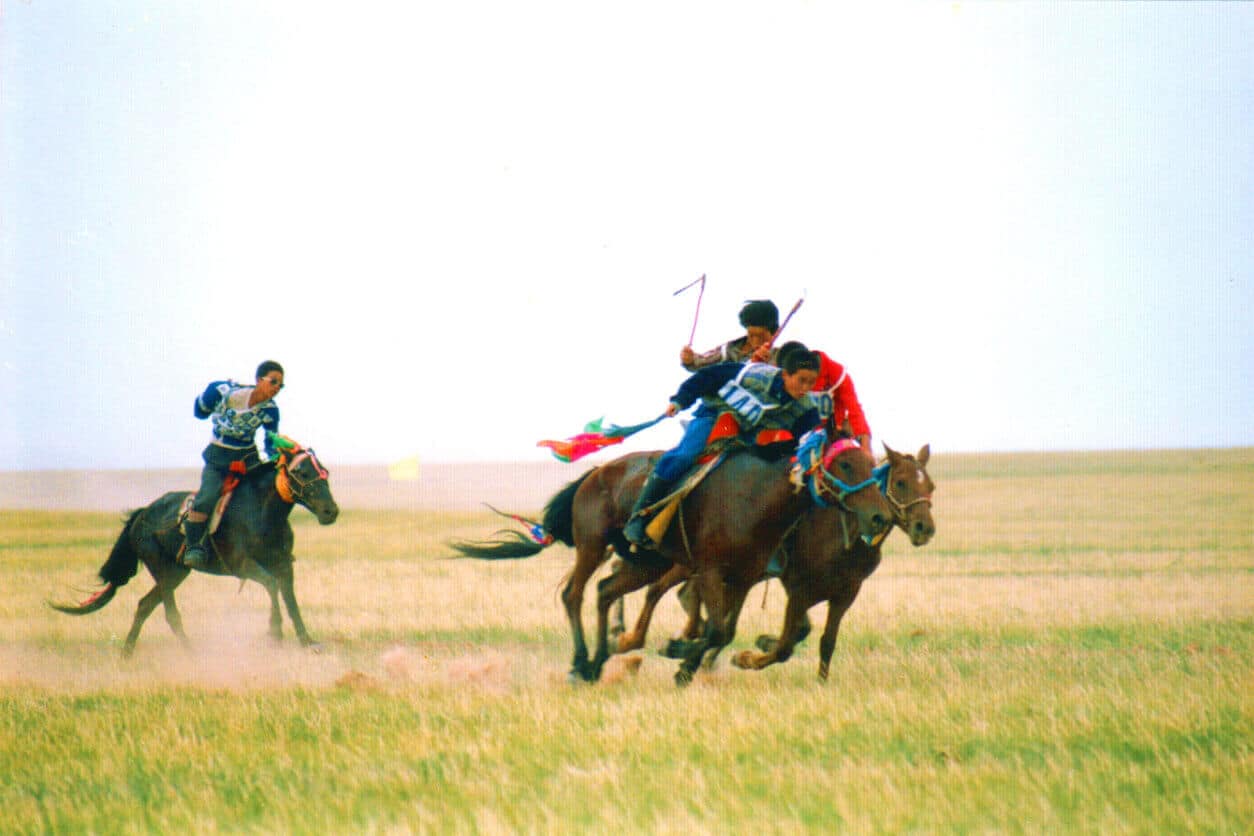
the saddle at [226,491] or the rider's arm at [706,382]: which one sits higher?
the rider's arm at [706,382]

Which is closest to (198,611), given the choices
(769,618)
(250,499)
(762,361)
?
(250,499)

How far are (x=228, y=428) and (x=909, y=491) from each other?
650cm

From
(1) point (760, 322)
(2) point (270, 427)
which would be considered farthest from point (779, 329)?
(2) point (270, 427)

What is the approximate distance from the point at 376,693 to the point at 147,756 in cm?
223

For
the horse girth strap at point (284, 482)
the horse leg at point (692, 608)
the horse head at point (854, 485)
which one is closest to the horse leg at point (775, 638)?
the horse leg at point (692, 608)

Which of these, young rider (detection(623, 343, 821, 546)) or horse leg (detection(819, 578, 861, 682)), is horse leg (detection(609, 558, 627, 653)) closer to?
young rider (detection(623, 343, 821, 546))

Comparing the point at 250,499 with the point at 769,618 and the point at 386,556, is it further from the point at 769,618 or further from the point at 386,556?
the point at 386,556

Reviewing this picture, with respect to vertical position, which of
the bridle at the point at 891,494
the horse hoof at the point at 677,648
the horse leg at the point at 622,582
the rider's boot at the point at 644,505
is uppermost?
the bridle at the point at 891,494

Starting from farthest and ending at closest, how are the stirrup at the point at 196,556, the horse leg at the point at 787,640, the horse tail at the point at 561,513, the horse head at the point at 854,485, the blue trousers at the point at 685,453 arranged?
1. the stirrup at the point at 196,556
2. the horse tail at the point at 561,513
3. the blue trousers at the point at 685,453
4. the horse leg at the point at 787,640
5. the horse head at the point at 854,485

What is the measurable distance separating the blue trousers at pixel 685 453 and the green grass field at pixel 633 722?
1410 millimetres

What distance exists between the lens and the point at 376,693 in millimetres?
9500

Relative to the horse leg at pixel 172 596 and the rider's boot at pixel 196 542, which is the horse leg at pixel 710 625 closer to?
the rider's boot at pixel 196 542

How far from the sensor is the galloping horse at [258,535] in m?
12.6

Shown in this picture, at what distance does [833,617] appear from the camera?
973cm
